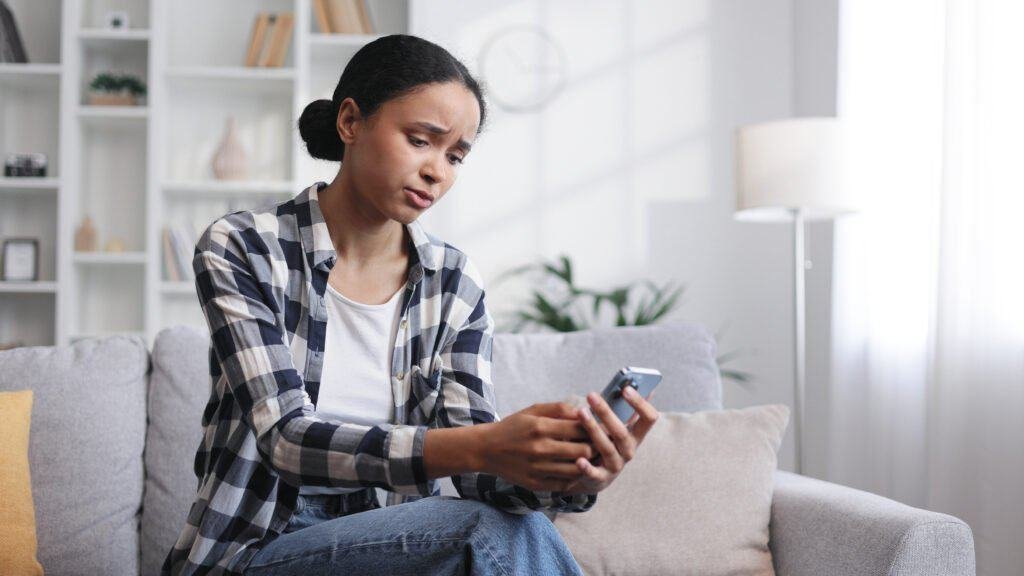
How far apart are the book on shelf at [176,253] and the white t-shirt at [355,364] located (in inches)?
91.9

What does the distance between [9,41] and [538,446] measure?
3245 millimetres

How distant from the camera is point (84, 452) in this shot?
5.66 feet

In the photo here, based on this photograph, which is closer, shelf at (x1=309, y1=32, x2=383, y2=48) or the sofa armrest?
the sofa armrest

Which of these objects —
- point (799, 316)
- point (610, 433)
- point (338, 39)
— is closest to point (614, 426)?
point (610, 433)

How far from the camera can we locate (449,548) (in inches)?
42.8

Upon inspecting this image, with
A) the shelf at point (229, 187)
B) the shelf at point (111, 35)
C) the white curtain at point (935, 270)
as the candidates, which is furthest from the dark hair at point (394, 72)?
the shelf at point (111, 35)

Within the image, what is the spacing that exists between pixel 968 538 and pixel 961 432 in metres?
1.10

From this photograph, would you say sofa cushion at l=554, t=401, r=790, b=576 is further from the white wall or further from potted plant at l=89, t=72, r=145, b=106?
potted plant at l=89, t=72, r=145, b=106

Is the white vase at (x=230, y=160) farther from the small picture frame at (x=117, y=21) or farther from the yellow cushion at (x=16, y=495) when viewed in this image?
the yellow cushion at (x=16, y=495)

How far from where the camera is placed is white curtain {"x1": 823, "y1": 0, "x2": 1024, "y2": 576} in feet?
7.44

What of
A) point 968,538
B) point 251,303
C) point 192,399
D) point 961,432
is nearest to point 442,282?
point 251,303

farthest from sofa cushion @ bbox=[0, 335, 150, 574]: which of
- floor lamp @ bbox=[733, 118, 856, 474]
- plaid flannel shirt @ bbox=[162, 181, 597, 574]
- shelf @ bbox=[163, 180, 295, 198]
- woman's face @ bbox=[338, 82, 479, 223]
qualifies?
shelf @ bbox=[163, 180, 295, 198]

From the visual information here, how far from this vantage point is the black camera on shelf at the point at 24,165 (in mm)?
3477

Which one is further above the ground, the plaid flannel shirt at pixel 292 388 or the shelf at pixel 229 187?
the shelf at pixel 229 187
